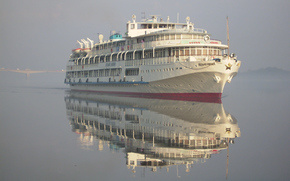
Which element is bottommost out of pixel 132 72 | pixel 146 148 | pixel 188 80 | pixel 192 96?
pixel 146 148

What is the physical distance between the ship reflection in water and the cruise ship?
1064 centimetres

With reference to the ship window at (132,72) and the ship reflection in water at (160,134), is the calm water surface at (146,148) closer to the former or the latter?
the ship reflection in water at (160,134)

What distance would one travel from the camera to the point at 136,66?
49844 mm

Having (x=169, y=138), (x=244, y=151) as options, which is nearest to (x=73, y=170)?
(x=169, y=138)

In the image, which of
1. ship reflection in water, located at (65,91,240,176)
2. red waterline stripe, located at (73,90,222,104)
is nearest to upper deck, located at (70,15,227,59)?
red waterline stripe, located at (73,90,222,104)

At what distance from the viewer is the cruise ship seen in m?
39.8

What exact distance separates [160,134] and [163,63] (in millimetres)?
25126

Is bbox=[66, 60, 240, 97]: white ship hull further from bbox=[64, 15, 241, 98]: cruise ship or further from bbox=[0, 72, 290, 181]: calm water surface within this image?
bbox=[0, 72, 290, 181]: calm water surface

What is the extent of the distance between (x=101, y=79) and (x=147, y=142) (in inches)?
1727

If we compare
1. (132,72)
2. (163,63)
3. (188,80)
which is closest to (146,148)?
(188,80)

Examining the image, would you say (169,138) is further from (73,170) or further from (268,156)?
(73,170)

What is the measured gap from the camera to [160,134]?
64.5 ft

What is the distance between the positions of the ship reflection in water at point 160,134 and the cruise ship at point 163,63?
419 inches

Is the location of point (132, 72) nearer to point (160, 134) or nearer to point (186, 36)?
point (186, 36)
